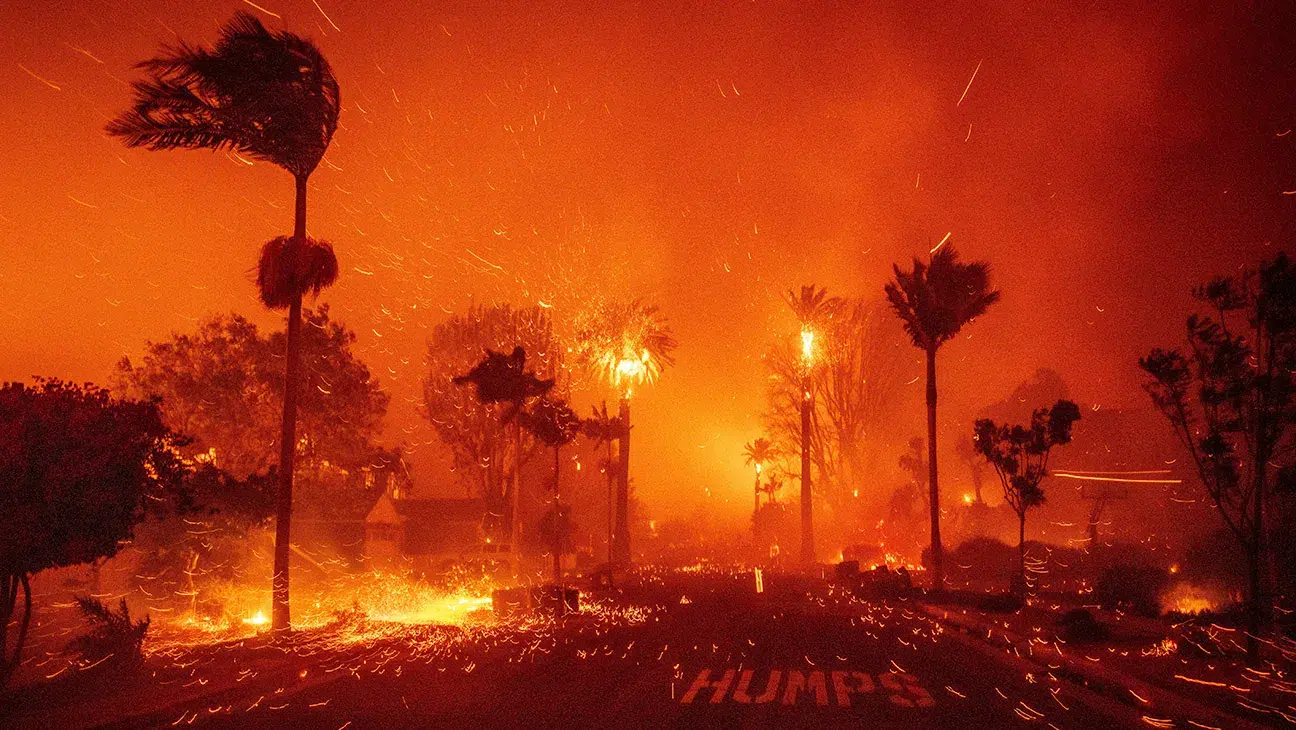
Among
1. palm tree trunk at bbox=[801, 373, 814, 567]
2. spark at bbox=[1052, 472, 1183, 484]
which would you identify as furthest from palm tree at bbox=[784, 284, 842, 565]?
spark at bbox=[1052, 472, 1183, 484]

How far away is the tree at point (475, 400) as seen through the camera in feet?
202

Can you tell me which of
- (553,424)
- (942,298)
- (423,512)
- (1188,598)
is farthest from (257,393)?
(1188,598)

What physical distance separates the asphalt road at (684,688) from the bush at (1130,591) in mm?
6328

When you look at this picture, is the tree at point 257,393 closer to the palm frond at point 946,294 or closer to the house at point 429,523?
the house at point 429,523

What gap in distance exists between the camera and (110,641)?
46.6 ft

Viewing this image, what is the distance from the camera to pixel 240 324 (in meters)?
44.3

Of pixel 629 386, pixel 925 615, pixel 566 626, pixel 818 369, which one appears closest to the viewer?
pixel 566 626

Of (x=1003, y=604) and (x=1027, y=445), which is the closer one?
(x=1003, y=604)

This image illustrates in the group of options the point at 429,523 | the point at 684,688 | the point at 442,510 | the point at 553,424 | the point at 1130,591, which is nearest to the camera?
the point at 684,688

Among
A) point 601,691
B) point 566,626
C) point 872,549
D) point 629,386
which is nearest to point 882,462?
point 872,549

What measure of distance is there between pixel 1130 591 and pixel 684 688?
1730 centimetres

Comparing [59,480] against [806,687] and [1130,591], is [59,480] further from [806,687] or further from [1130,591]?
[1130,591]

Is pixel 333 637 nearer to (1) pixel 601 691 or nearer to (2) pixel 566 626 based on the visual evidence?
(2) pixel 566 626

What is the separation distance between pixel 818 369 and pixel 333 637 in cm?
5531
